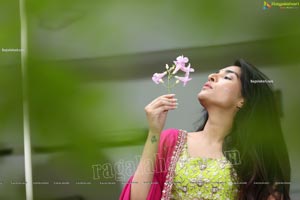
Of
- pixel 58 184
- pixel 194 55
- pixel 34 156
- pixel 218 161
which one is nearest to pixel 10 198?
pixel 34 156

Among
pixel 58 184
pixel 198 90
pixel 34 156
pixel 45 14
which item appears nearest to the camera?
pixel 45 14

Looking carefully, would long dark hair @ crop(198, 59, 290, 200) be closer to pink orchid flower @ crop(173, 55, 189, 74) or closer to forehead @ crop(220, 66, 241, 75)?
forehead @ crop(220, 66, 241, 75)

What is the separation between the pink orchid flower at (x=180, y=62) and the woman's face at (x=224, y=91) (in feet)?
0.28

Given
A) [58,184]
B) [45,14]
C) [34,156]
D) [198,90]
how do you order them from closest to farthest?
1. [45,14]
2. [34,156]
3. [58,184]
4. [198,90]

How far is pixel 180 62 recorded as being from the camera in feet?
3.01

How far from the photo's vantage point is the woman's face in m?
1.02

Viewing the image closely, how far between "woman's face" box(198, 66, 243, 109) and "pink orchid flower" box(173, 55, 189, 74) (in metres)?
0.09

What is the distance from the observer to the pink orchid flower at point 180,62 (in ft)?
2.89

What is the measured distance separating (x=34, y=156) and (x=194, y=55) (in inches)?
15.8

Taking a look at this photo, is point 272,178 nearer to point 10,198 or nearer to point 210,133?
point 210,133

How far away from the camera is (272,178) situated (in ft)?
3.51

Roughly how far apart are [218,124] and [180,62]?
8.8 inches

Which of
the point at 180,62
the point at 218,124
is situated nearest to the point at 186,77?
the point at 180,62

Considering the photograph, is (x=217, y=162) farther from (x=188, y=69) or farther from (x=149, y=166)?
(x=188, y=69)
